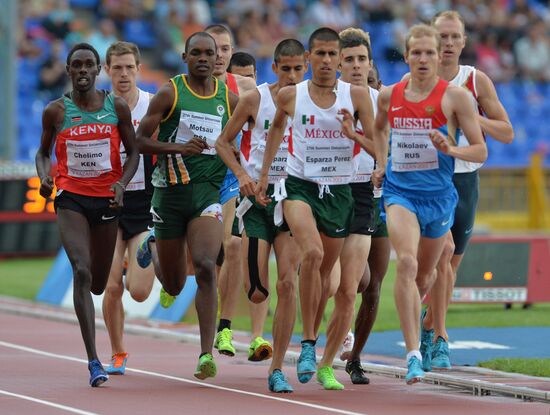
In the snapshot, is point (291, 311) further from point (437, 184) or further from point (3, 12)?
point (3, 12)

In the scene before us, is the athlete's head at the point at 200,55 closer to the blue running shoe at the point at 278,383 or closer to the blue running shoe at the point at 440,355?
the blue running shoe at the point at 278,383

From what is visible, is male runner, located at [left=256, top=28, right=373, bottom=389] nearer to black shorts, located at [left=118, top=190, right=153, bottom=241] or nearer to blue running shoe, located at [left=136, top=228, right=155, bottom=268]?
blue running shoe, located at [left=136, top=228, right=155, bottom=268]

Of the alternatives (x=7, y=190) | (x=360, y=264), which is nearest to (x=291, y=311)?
(x=360, y=264)

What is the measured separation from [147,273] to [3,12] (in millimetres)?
15065

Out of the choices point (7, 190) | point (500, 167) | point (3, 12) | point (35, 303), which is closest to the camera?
point (35, 303)

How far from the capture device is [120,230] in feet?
41.5

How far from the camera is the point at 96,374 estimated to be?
1105 cm

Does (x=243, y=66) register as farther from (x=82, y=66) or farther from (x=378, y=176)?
(x=378, y=176)

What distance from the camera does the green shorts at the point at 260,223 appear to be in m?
11.4

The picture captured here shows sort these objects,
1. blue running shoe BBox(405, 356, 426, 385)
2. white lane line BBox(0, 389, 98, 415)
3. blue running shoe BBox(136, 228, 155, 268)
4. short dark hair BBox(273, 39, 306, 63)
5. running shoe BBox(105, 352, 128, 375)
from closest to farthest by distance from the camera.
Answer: white lane line BBox(0, 389, 98, 415), blue running shoe BBox(405, 356, 426, 385), short dark hair BBox(273, 39, 306, 63), running shoe BBox(105, 352, 128, 375), blue running shoe BBox(136, 228, 155, 268)

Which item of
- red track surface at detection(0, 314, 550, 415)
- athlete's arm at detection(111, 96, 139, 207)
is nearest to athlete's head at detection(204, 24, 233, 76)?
athlete's arm at detection(111, 96, 139, 207)

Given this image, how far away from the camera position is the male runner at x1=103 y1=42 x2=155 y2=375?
12500 mm

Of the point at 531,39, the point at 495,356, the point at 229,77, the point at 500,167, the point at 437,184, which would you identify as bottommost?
the point at 495,356

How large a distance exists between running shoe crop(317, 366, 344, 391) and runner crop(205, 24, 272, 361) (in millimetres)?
669
